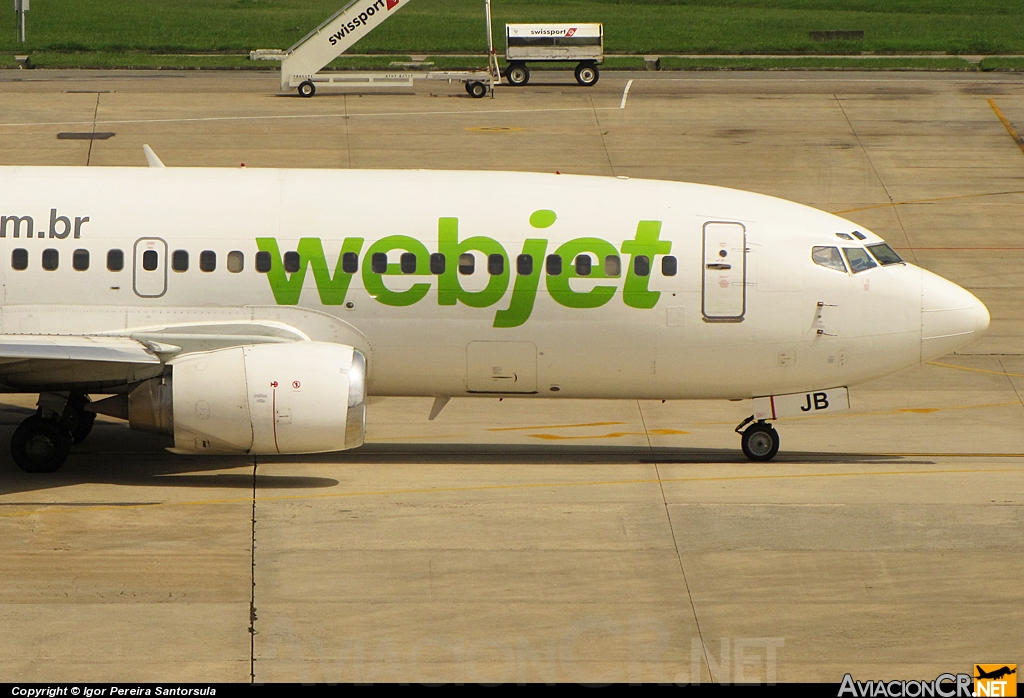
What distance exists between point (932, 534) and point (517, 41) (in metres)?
36.0

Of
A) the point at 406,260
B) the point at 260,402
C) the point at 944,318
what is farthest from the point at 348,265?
the point at 944,318

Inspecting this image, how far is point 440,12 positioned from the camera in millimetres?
77938

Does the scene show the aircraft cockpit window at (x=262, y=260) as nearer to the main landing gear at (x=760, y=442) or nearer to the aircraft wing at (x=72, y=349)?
the aircraft wing at (x=72, y=349)

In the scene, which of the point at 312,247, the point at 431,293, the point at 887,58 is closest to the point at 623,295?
the point at 431,293

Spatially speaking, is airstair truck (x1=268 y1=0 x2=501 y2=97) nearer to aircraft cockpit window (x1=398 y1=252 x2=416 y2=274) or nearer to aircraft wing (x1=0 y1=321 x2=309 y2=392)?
→ aircraft cockpit window (x1=398 y1=252 x2=416 y2=274)

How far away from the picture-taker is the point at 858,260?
69.1ft

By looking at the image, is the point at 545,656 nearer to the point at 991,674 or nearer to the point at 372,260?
the point at 991,674

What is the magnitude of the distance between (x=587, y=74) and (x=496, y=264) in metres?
31.7

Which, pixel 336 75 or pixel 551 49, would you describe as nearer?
pixel 336 75

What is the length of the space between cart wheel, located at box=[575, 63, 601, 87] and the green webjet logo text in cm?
3104

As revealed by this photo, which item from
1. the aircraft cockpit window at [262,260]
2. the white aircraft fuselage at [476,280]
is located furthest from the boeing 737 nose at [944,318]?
the aircraft cockpit window at [262,260]

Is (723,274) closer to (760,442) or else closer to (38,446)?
(760,442)

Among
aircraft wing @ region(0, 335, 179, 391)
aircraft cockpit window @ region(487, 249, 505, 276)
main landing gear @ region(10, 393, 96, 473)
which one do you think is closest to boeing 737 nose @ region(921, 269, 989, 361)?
aircraft cockpit window @ region(487, 249, 505, 276)

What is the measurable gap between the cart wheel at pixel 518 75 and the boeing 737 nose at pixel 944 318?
31.6 metres
